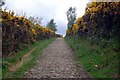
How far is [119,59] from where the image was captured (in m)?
11.9

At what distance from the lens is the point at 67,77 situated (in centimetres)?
1104

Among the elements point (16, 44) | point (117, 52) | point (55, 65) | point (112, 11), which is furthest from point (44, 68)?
point (16, 44)

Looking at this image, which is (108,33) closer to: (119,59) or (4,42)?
(119,59)

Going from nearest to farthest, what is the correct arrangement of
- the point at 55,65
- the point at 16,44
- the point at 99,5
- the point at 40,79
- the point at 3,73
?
the point at 40,79
the point at 3,73
the point at 55,65
the point at 99,5
the point at 16,44

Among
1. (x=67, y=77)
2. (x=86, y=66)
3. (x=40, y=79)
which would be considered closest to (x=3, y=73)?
(x=40, y=79)

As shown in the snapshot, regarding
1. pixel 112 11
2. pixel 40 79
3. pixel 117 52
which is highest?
pixel 112 11

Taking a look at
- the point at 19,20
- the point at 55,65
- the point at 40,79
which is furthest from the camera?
the point at 19,20

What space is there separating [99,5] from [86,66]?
416 cm

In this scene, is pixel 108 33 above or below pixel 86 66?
above

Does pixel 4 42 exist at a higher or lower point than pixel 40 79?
higher

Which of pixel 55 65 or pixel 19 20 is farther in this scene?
pixel 19 20

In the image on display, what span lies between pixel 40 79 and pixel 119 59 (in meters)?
3.68

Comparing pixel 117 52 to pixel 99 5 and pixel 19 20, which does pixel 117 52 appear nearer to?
pixel 99 5

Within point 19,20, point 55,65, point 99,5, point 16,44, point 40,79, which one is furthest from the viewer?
point 19,20
